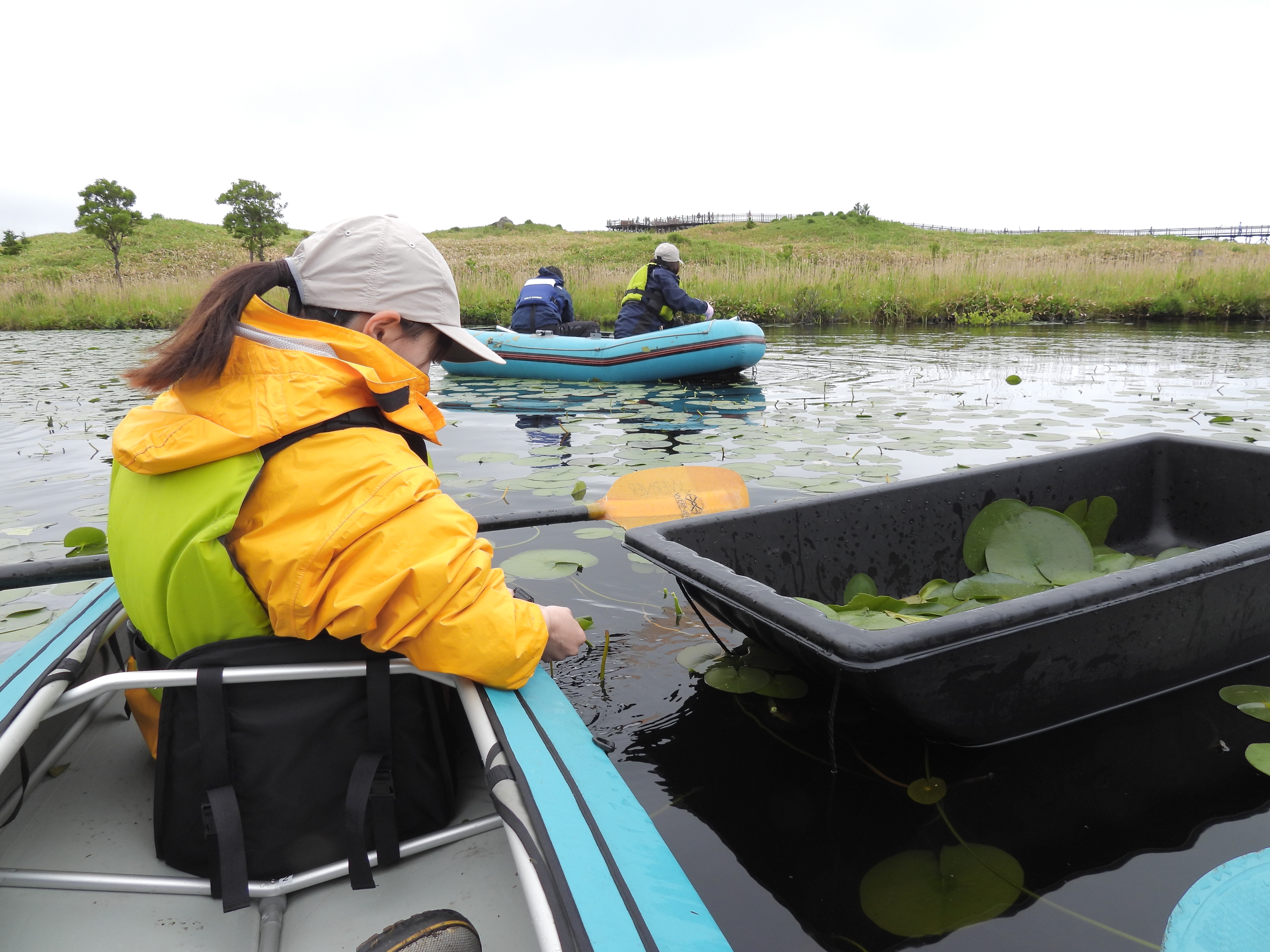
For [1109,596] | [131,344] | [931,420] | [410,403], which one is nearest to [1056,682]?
[1109,596]

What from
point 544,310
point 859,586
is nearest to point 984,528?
point 859,586

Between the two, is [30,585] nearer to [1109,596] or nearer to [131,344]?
[1109,596]

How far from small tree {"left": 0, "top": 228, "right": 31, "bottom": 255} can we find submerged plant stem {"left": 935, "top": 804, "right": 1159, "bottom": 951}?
3637cm

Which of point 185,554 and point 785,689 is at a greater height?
point 185,554

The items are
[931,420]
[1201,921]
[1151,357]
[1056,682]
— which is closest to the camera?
[1201,921]

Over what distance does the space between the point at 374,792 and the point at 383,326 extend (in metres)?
0.73

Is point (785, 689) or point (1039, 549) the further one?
point (1039, 549)

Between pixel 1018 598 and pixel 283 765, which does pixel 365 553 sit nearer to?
pixel 283 765

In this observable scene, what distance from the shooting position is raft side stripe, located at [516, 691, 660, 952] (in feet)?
2.75

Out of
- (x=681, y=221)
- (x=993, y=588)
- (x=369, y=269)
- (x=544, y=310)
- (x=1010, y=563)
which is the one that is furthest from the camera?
(x=681, y=221)

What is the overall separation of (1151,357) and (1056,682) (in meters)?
8.68

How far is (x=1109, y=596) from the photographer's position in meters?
1.50

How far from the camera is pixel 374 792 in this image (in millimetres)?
1156

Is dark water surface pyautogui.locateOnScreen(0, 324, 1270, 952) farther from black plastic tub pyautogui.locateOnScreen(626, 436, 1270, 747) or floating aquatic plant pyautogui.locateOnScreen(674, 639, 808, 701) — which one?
black plastic tub pyautogui.locateOnScreen(626, 436, 1270, 747)
